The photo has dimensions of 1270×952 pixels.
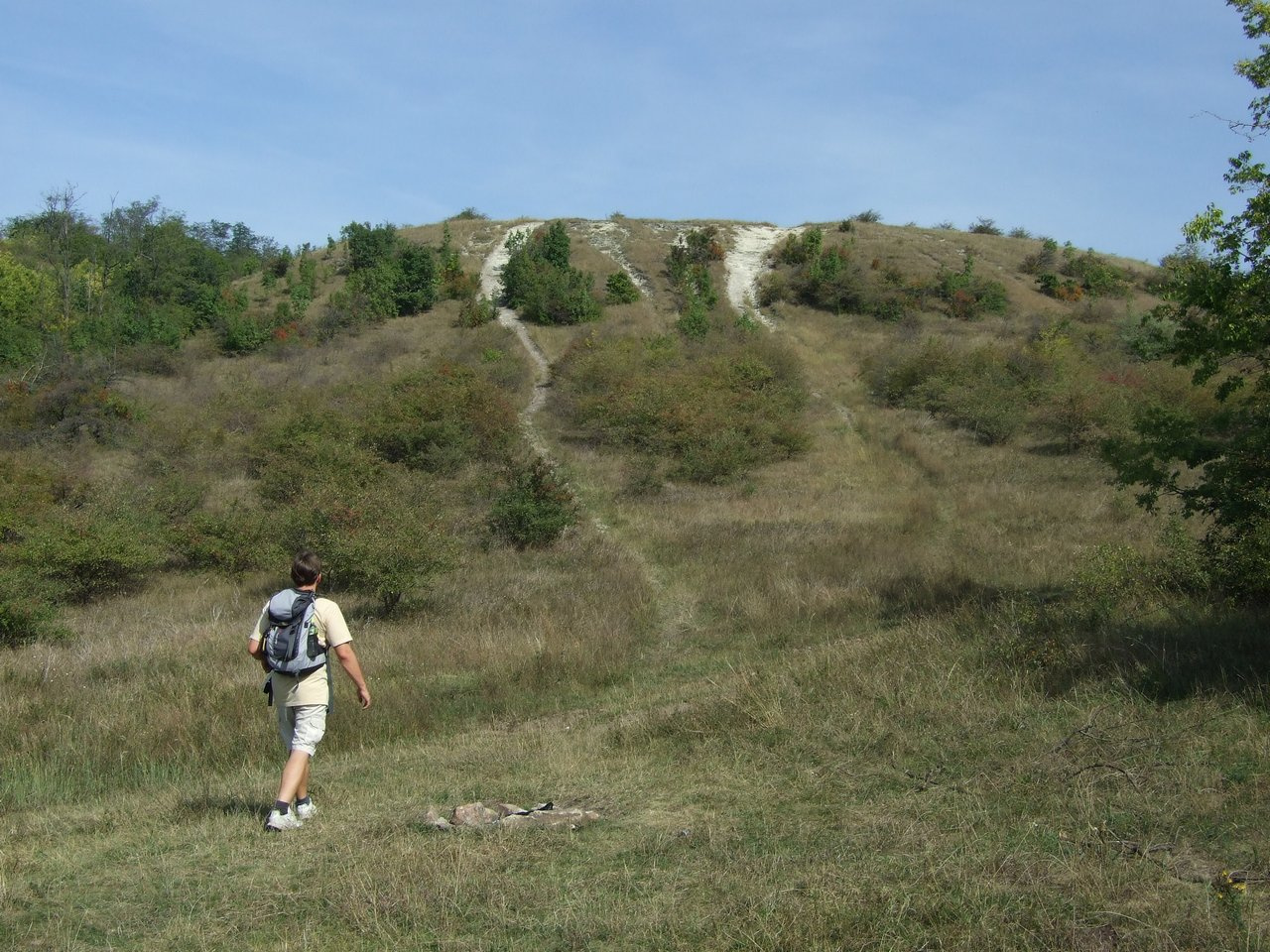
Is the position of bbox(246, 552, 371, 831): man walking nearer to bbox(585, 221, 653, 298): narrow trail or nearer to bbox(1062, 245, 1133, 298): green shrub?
bbox(585, 221, 653, 298): narrow trail

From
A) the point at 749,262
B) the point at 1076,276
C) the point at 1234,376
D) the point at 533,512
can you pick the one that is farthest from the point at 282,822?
the point at 1076,276

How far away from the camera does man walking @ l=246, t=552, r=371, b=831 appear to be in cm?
596

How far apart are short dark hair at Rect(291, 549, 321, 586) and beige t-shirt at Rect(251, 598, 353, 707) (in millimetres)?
139

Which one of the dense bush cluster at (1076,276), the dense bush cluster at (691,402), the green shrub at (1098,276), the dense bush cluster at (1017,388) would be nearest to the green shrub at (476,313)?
the dense bush cluster at (691,402)

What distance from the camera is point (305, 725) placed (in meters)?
6.08

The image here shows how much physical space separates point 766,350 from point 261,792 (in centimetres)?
3159

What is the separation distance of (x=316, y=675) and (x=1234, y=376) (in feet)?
26.9

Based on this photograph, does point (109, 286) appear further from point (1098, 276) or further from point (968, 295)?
point (1098, 276)

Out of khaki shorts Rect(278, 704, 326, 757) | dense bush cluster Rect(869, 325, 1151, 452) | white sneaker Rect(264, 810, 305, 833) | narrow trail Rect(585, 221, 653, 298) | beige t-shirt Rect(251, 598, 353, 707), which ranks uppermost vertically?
narrow trail Rect(585, 221, 653, 298)

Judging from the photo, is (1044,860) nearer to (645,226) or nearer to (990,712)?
(990,712)

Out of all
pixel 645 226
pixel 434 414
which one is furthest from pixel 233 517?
pixel 645 226

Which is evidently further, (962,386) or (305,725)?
(962,386)

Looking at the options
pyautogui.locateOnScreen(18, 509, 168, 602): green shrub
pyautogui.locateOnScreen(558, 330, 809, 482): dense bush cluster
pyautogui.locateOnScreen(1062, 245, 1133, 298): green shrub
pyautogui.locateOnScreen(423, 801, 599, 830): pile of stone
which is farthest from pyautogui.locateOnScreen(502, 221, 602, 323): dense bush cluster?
pyautogui.locateOnScreen(423, 801, 599, 830): pile of stone

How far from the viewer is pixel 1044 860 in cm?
445
